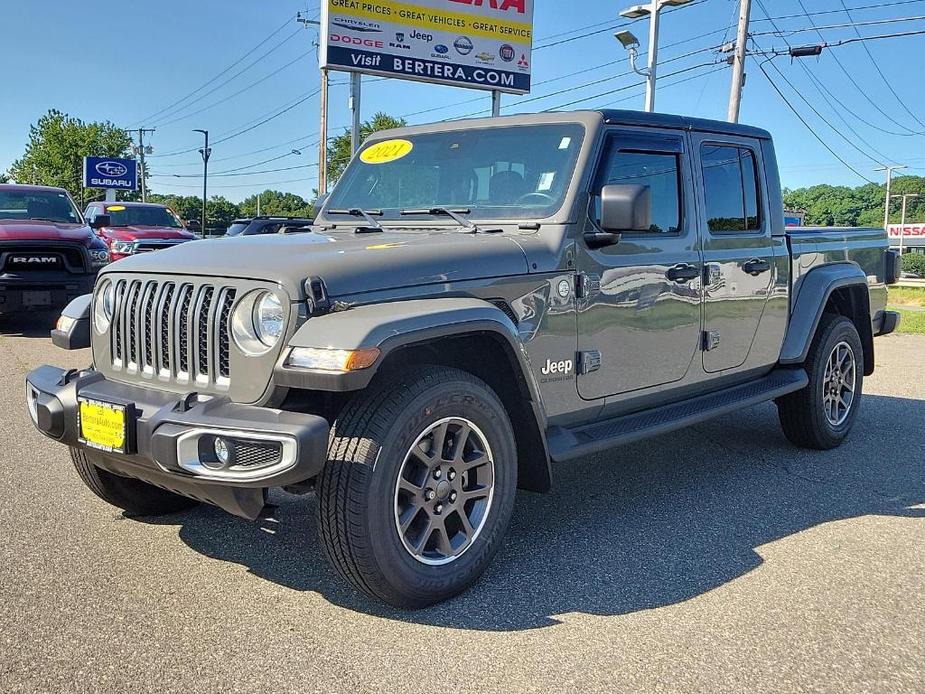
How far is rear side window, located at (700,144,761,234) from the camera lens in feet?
15.3

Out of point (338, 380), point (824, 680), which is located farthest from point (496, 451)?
point (824, 680)

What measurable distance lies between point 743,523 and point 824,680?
4.94 feet

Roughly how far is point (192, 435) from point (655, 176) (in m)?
2.69

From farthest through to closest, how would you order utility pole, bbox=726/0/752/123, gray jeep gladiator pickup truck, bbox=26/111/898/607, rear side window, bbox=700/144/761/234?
utility pole, bbox=726/0/752/123 < rear side window, bbox=700/144/761/234 < gray jeep gladiator pickup truck, bbox=26/111/898/607

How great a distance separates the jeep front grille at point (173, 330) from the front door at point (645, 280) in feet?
5.17

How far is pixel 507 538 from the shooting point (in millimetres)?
3855

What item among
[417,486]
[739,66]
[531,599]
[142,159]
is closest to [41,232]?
[417,486]

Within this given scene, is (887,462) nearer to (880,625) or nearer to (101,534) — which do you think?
(880,625)

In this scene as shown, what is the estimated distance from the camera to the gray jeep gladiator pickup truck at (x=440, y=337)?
9.47 feet

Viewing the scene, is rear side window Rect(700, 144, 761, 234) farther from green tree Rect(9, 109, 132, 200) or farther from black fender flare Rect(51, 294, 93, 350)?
green tree Rect(9, 109, 132, 200)

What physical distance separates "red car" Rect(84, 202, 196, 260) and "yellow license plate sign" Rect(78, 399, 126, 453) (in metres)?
10.9

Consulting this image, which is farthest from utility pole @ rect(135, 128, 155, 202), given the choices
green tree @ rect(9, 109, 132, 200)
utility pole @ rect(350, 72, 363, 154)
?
utility pole @ rect(350, 72, 363, 154)

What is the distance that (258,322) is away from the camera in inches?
117

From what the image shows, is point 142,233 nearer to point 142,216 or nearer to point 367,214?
point 142,216
